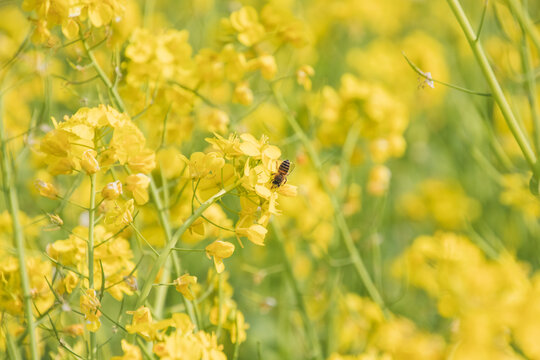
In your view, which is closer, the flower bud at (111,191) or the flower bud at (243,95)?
the flower bud at (111,191)

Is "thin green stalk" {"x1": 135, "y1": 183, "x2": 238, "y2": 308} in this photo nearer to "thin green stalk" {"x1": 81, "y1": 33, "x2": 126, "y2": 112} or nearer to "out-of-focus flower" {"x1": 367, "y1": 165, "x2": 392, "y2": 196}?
"thin green stalk" {"x1": 81, "y1": 33, "x2": 126, "y2": 112}

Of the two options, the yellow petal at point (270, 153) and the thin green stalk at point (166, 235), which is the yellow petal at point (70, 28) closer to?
the thin green stalk at point (166, 235)

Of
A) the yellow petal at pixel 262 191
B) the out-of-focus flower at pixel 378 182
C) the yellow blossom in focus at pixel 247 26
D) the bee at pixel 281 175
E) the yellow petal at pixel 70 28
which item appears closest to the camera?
the yellow petal at pixel 262 191

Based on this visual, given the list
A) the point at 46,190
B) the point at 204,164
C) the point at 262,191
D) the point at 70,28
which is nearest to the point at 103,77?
the point at 70,28

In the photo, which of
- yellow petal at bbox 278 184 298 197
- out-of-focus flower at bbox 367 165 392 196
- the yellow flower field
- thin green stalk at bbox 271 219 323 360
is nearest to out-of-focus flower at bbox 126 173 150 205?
the yellow flower field

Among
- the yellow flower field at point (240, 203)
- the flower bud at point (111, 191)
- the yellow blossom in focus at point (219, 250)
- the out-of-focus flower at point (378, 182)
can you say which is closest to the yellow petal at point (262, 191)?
the yellow flower field at point (240, 203)

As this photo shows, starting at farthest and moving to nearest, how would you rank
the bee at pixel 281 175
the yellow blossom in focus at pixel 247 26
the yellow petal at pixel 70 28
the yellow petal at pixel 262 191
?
1. the yellow blossom in focus at pixel 247 26
2. the yellow petal at pixel 70 28
3. the bee at pixel 281 175
4. the yellow petal at pixel 262 191

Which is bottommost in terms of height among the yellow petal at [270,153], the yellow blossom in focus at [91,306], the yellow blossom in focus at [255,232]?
the yellow blossom in focus at [91,306]
